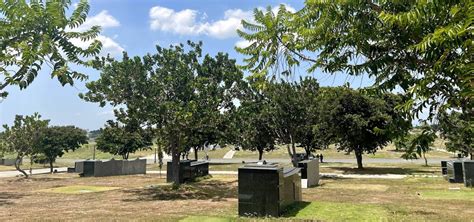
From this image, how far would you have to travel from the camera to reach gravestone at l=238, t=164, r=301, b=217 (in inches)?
467

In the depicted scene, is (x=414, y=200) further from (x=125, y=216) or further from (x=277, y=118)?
(x=277, y=118)

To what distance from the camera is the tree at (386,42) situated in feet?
11.9

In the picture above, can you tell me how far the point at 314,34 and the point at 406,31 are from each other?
117 cm

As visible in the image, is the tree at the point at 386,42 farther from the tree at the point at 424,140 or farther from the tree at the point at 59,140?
the tree at the point at 59,140

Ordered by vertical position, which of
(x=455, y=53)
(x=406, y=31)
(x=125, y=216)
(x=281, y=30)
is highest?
(x=281, y=30)

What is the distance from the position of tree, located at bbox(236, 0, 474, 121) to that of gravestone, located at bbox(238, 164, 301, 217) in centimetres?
704

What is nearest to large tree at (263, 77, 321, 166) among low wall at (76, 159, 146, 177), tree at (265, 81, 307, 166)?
tree at (265, 81, 307, 166)

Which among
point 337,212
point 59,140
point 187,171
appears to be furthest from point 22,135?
point 337,212

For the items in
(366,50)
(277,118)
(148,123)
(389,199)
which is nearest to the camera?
(366,50)

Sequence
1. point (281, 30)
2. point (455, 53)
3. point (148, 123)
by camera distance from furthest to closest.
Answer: point (148, 123), point (281, 30), point (455, 53)

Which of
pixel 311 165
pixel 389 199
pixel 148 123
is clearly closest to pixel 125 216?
pixel 148 123

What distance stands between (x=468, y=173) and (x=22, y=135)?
40.0m

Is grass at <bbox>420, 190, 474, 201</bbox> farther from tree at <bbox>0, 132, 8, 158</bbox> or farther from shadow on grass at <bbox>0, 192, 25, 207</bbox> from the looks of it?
tree at <bbox>0, 132, 8, 158</bbox>

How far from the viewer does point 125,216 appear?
42.6ft
